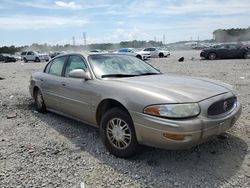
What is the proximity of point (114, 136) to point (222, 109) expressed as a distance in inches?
59.7

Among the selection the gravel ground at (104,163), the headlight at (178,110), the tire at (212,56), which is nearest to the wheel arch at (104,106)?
the gravel ground at (104,163)

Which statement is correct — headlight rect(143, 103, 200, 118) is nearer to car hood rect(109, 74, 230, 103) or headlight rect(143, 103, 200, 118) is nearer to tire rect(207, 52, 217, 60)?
car hood rect(109, 74, 230, 103)

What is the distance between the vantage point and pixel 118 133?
3922mm

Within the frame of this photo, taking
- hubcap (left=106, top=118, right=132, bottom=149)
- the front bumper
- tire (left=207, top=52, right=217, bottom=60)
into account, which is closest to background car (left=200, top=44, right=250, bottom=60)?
tire (left=207, top=52, right=217, bottom=60)

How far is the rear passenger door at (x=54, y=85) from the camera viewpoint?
539 centimetres

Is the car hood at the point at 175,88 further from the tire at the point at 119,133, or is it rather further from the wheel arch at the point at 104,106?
the tire at the point at 119,133

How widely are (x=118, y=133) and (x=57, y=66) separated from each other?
2.56m

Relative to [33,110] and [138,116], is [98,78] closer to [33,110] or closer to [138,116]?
[138,116]

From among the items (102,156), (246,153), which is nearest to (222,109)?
(246,153)

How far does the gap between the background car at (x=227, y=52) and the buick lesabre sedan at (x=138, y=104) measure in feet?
69.4

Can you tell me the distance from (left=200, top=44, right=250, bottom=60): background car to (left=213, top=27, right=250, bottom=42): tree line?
180 feet

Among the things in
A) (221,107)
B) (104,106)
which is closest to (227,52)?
(221,107)

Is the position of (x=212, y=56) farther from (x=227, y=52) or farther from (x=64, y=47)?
(x=64, y=47)

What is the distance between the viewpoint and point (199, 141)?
11.3 ft
